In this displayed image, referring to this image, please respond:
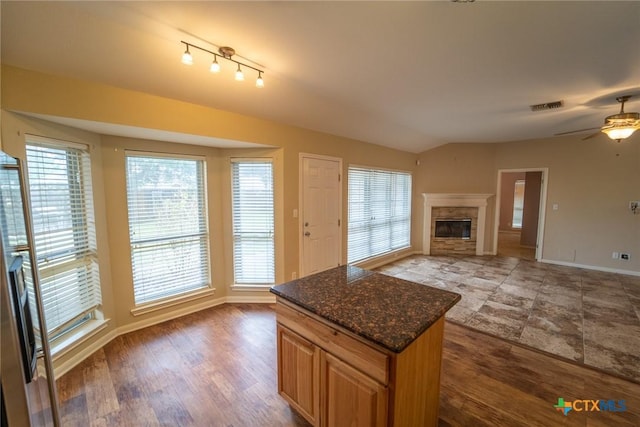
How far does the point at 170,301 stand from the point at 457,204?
598 centimetres

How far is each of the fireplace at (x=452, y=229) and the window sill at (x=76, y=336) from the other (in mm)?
6290

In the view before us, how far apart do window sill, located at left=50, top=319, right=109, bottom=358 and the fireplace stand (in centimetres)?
629

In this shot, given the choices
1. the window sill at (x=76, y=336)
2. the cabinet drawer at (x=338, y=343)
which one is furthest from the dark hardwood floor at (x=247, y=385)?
the cabinet drawer at (x=338, y=343)

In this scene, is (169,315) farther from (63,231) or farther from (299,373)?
(299,373)

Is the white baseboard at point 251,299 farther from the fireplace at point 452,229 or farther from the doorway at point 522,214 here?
the doorway at point 522,214

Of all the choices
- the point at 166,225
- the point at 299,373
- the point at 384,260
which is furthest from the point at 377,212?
the point at 299,373

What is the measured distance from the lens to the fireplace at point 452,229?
6.14 metres

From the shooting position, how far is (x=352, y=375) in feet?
4.33

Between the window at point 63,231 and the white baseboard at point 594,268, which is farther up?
the window at point 63,231

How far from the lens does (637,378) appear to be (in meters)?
2.13

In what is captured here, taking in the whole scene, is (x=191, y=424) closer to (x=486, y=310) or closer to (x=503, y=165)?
(x=486, y=310)

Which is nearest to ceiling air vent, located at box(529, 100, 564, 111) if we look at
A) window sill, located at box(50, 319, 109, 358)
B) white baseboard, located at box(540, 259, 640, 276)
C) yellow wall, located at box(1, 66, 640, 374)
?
yellow wall, located at box(1, 66, 640, 374)

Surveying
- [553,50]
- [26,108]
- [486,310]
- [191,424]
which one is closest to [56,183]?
[26,108]

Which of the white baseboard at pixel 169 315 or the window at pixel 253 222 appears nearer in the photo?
the white baseboard at pixel 169 315
